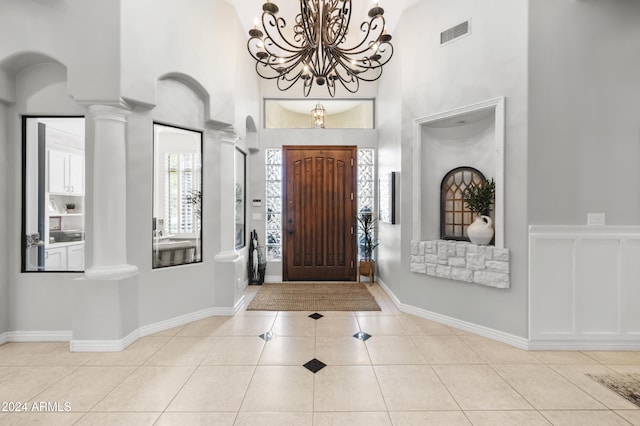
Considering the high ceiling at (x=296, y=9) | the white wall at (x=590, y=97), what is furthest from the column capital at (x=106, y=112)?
the white wall at (x=590, y=97)

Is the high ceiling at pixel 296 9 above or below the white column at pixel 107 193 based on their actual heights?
above

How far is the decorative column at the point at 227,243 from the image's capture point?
3586 millimetres

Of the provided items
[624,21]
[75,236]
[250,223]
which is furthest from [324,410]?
[624,21]

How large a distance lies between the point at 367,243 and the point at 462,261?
2.16 meters

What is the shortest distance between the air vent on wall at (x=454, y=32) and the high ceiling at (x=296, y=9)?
2.24 feet

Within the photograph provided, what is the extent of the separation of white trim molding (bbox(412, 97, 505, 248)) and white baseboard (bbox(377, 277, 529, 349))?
87cm

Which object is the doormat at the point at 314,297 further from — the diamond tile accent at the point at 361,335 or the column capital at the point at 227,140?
the column capital at the point at 227,140

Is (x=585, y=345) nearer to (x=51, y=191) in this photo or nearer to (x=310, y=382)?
(x=310, y=382)

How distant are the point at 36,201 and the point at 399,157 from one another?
4.09 metres

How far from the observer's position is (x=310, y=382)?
7.28 ft

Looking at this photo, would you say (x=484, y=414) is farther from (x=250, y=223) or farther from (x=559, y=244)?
(x=250, y=223)

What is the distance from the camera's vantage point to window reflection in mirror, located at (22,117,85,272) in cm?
291

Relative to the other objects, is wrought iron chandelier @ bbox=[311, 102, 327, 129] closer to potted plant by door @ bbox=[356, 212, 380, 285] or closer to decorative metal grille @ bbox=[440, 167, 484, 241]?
potted plant by door @ bbox=[356, 212, 380, 285]

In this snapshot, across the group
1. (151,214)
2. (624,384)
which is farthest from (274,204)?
(624,384)
